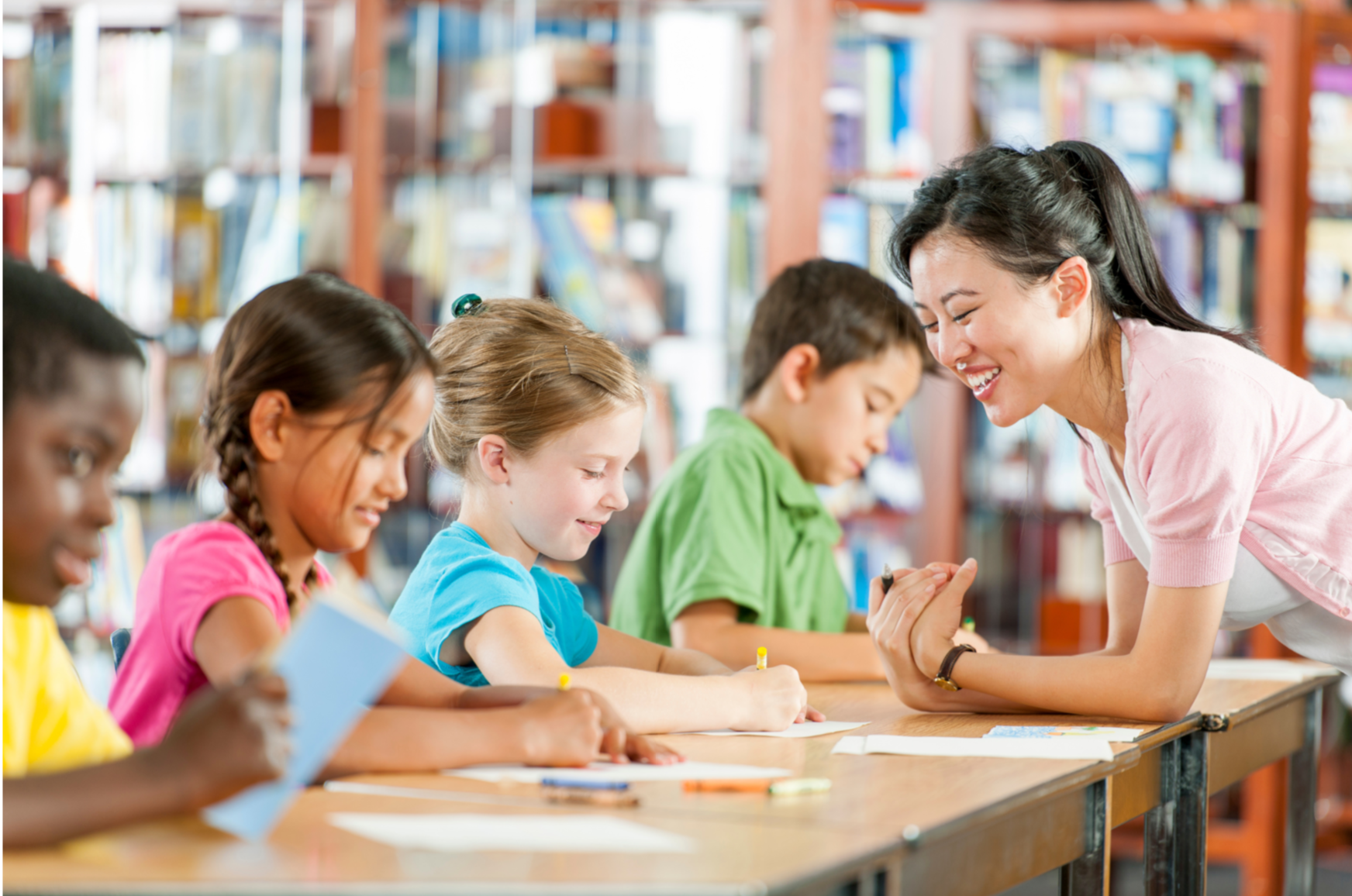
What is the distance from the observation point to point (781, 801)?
3.30ft

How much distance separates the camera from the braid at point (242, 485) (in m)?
1.18

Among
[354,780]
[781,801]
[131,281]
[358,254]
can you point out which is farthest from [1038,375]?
[131,281]

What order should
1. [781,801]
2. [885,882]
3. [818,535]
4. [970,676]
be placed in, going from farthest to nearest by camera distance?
[818,535] → [970,676] → [781,801] → [885,882]

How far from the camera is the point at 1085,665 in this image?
1456mm

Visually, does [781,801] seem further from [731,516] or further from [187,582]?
[731,516]

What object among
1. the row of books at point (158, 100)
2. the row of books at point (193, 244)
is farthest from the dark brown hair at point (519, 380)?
the row of books at point (158, 100)

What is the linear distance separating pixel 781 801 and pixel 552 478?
0.63 meters

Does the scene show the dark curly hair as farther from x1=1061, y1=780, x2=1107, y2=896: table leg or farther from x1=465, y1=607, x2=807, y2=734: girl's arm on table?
x1=1061, y1=780, x2=1107, y2=896: table leg

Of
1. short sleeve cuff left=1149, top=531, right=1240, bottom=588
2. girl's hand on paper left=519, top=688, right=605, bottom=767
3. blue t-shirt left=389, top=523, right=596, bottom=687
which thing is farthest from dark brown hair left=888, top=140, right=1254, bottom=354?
girl's hand on paper left=519, top=688, right=605, bottom=767

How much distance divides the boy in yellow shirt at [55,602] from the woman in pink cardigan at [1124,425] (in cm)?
86

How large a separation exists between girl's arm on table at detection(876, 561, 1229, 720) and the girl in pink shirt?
17.4 inches

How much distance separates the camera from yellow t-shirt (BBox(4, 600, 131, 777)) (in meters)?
0.97

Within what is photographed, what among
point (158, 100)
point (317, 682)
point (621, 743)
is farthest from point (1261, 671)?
point (158, 100)

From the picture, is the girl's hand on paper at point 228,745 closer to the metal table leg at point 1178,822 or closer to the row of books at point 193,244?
the metal table leg at point 1178,822
